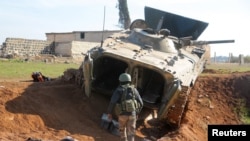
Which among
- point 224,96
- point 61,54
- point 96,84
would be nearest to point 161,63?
point 96,84

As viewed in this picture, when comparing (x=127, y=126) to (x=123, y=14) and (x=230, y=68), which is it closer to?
(x=230, y=68)

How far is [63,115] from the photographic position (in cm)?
1014

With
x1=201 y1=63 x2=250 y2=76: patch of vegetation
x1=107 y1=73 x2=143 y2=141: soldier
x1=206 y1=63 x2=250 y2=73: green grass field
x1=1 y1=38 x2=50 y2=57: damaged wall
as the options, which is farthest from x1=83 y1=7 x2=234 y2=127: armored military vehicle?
x1=1 y1=38 x2=50 y2=57: damaged wall

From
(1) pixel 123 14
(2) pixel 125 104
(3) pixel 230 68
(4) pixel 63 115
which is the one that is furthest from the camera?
(1) pixel 123 14

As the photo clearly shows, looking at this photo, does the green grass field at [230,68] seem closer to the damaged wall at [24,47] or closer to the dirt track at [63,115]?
the dirt track at [63,115]

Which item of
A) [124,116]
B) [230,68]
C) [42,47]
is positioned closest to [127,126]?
[124,116]

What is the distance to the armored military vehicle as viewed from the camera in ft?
33.7

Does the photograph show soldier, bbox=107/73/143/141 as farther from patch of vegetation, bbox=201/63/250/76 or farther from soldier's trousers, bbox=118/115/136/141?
patch of vegetation, bbox=201/63/250/76

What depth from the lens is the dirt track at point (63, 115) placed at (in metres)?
8.95

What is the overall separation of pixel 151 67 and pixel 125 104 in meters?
2.09

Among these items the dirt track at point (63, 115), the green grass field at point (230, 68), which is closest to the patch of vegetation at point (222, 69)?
the green grass field at point (230, 68)

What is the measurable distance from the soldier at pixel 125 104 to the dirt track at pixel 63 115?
756mm

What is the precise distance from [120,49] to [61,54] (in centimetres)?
2787

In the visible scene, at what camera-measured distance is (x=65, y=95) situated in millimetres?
11539
